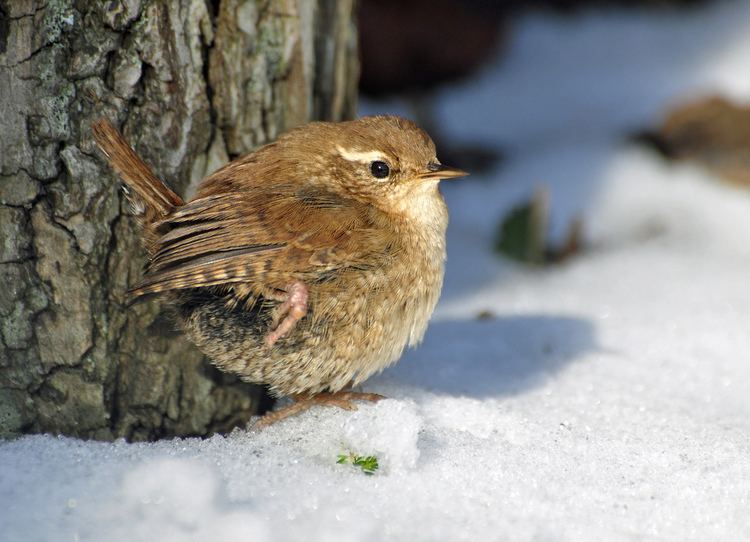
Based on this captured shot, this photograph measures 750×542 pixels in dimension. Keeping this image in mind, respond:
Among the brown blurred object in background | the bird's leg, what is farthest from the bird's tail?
the brown blurred object in background

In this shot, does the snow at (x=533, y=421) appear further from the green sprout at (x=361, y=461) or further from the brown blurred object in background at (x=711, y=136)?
the brown blurred object in background at (x=711, y=136)

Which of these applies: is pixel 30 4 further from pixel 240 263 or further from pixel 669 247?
pixel 669 247

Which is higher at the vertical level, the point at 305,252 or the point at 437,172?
the point at 437,172

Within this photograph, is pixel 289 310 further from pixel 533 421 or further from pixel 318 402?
pixel 533 421

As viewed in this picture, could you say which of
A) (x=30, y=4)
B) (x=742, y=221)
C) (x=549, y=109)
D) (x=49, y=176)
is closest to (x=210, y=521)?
(x=49, y=176)

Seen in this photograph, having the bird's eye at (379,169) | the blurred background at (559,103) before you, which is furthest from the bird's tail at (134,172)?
the blurred background at (559,103)

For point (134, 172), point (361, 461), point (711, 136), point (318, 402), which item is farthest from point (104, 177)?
point (711, 136)
